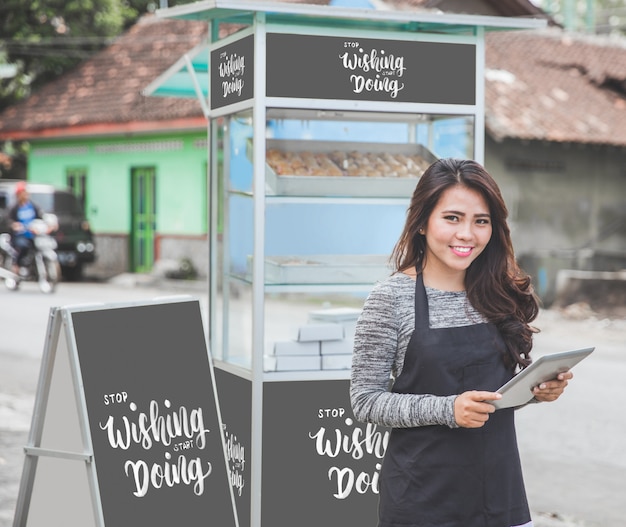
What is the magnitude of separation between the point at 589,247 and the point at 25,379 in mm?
15278

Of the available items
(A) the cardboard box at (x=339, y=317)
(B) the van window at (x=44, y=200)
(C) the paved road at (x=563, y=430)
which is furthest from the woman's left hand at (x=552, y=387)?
(B) the van window at (x=44, y=200)

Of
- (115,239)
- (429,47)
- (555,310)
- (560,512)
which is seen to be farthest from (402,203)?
(115,239)

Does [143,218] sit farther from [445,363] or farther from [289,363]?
[445,363]

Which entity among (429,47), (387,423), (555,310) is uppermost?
(429,47)

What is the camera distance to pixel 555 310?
1659 centimetres

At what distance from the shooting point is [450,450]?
9.68ft

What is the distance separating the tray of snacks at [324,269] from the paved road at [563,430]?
5.25 feet

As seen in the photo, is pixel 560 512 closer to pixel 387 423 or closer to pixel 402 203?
pixel 402 203

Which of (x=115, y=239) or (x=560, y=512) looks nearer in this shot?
(x=560, y=512)

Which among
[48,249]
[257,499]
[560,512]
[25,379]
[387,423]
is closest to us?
[387,423]

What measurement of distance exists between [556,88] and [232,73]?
19.8m

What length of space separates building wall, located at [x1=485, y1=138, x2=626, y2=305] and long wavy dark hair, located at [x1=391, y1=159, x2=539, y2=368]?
16629 mm

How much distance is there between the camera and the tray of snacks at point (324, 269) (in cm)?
532

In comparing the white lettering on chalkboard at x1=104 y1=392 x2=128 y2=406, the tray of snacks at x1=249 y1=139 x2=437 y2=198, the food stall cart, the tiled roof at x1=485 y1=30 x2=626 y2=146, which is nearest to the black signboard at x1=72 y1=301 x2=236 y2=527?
the white lettering on chalkboard at x1=104 y1=392 x2=128 y2=406
